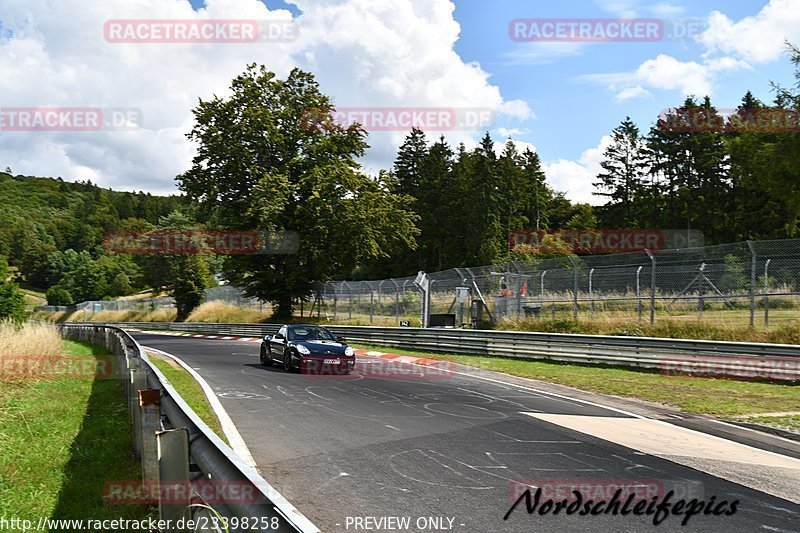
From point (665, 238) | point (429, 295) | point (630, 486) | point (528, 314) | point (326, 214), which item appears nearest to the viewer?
point (630, 486)

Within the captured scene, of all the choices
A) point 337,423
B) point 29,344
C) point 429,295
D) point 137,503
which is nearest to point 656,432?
point 337,423

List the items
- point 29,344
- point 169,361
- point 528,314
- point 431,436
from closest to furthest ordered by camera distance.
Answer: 1. point 431,436
2. point 29,344
3. point 169,361
4. point 528,314

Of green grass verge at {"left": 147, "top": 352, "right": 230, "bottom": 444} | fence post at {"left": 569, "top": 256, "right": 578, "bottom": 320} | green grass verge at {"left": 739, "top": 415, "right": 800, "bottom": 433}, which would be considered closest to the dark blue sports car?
green grass verge at {"left": 147, "top": 352, "right": 230, "bottom": 444}

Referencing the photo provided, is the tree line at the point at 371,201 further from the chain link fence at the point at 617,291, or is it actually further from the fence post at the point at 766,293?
the fence post at the point at 766,293

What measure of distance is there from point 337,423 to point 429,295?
19326 millimetres

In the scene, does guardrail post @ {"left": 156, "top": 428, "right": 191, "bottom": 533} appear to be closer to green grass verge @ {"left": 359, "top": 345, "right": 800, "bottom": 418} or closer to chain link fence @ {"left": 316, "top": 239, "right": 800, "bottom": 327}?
green grass verge @ {"left": 359, "top": 345, "right": 800, "bottom": 418}

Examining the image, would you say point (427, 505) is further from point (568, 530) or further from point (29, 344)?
point (29, 344)

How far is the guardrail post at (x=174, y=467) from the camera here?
135 inches

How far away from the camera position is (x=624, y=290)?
2133 centimetres

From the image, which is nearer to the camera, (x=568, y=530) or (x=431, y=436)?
(x=568, y=530)

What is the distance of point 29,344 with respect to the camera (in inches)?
599

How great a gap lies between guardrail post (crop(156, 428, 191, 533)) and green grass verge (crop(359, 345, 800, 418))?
31.4 ft

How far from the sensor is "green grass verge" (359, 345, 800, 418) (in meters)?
11.5

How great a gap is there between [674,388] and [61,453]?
1175cm
